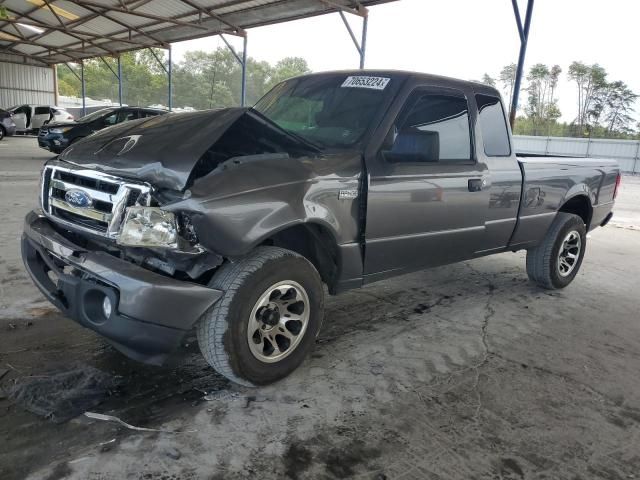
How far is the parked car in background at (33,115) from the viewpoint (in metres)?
24.6

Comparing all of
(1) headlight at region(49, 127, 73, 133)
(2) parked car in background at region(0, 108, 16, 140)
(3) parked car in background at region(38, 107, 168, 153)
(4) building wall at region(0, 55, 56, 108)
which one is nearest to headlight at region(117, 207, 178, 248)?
(3) parked car in background at region(38, 107, 168, 153)

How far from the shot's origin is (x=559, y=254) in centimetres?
487

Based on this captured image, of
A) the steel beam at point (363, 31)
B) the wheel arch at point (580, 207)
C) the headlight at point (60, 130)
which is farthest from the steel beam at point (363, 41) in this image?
the wheel arch at point (580, 207)

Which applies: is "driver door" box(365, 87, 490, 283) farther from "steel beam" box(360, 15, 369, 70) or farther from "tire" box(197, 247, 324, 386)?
"steel beam" box(360, 15, 369, 70)

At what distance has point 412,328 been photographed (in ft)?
12.3

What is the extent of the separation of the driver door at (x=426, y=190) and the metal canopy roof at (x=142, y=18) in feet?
29.1

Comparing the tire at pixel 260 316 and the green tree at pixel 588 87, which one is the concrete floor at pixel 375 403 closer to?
the tire at pixel 260 316

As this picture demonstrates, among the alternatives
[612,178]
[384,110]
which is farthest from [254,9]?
[384,110]

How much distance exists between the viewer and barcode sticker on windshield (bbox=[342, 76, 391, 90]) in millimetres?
3399

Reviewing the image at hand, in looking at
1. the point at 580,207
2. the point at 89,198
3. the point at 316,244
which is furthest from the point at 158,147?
A: the point at 580,207

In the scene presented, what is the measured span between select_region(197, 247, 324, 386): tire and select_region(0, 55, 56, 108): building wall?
3906 centimetres

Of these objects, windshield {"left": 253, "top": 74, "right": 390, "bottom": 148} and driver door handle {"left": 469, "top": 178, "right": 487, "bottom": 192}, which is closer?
windshield {"left": 253, "top": 74, "right": 390, "bottom": 148}

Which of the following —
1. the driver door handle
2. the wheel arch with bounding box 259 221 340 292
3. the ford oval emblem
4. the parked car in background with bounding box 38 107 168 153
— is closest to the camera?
the ford oval emblem

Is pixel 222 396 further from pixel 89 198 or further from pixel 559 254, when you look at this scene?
pixel 559 254
